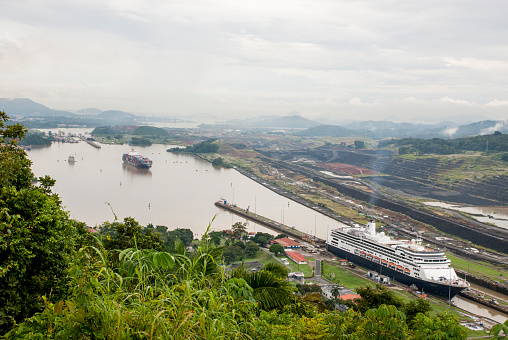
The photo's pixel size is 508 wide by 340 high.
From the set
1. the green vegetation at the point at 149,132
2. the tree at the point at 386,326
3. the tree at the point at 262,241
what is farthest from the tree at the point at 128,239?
the green vegetation at the point at 149,132

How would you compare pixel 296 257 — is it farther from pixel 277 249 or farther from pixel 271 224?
pixel 271 224

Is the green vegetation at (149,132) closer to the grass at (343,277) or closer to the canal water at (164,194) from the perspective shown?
the canal water at (164,194)

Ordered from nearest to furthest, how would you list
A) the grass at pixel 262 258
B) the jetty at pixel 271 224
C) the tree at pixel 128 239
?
the tree at pixel 128 239 → the grass at pixel 262 258 → the jetty at pixel 271 224

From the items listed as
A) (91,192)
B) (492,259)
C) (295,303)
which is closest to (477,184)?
(492,259)

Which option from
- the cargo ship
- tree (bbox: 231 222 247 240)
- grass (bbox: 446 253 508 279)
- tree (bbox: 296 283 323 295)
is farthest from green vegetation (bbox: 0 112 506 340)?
the cargo ship

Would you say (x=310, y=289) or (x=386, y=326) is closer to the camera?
(x=386, y=326)

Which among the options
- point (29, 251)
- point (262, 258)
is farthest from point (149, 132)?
point (29, 251)

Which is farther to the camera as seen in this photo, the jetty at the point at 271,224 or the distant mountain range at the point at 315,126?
the distant mountain range at the point at 315,126
